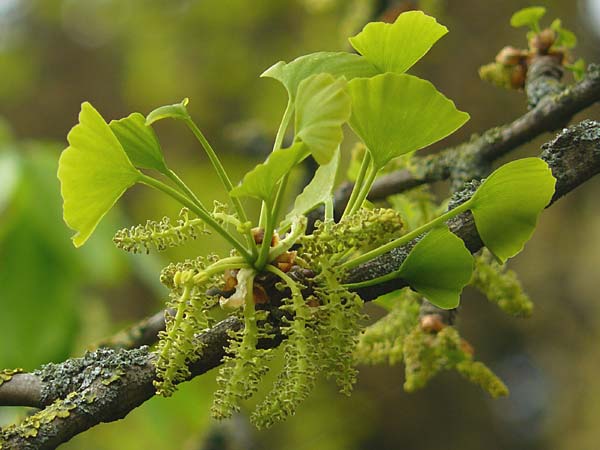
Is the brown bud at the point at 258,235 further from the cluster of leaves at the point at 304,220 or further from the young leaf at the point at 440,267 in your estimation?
the young leaf at the point at 440,267

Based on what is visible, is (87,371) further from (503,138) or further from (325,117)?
(503,138)

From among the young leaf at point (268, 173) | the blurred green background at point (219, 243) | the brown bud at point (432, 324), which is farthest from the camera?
the blurred green background at point (219, 243)

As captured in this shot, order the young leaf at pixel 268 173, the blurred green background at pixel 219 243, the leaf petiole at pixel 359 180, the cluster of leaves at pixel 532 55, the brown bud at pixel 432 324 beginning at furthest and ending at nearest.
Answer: the blurred green background at pixel 219 243, the cluster of leaves at pixel 532 55, the brown bud at pixel 432 324, the leaf petiole at pixel 359 180, the young leaf at pixel 268 173

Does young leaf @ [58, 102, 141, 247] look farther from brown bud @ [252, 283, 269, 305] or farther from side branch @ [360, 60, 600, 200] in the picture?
side branch @ [360, 60, 600, 200]

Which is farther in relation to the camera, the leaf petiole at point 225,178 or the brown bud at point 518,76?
the brown bud at point 518,76

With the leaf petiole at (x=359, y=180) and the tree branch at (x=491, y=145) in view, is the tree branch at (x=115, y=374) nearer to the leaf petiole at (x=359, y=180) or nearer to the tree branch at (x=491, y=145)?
the leaf petiole at (x=359, y=180)

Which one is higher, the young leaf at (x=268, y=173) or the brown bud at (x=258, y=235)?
the young leaf at (x=268, y=173)

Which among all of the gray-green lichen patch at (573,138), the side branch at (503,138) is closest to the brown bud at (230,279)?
the gray-green lichen patch at (573,138)

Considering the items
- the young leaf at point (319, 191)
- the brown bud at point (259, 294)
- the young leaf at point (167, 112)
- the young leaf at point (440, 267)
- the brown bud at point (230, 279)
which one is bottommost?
the young leaf at point (440, 267)

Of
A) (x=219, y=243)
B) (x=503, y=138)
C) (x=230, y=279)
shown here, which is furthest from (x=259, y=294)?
(x=219, y=243)
